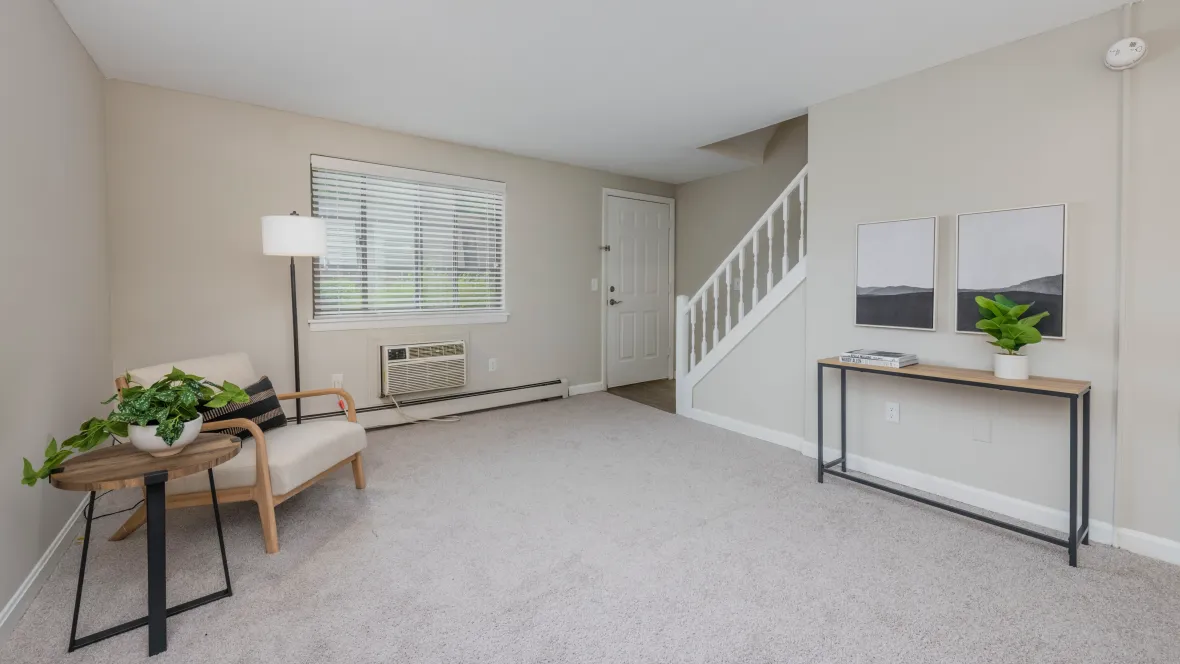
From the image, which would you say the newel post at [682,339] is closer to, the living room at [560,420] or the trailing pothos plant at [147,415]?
the living room at [560,420]

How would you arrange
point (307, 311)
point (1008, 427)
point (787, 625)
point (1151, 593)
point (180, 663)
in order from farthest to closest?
1. point (307, 311)
2. point (1008, 427)
3. point (1151, 593)
4. point (787, 625)
5. point (180, 663)

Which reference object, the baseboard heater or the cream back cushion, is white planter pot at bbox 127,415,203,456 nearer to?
the cream back cushion

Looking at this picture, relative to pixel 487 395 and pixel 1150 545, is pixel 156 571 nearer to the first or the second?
pixel 487 395

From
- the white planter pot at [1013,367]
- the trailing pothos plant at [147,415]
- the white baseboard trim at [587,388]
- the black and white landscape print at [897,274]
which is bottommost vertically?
the white baseboard trim at [587,388]

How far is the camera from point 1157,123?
2.01 meters

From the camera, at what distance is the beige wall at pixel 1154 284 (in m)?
1.98

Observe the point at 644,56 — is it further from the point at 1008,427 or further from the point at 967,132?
the point at 1008,427

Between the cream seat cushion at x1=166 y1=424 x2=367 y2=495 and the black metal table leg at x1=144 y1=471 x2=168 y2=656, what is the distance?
550 mm

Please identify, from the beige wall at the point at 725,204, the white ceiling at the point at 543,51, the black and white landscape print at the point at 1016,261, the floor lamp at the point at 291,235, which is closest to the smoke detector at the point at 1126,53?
the white ceiling at the point at 543,51

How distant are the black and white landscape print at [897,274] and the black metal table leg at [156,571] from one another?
128 inches

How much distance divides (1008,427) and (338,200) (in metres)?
4.27

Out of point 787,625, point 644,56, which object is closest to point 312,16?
point 644,56

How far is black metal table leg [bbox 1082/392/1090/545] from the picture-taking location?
6.91ft

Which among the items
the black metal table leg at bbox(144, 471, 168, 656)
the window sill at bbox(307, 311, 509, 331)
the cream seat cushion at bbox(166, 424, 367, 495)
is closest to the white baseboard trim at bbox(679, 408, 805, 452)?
the window sill at bbox(307, 311, 509, 331)
